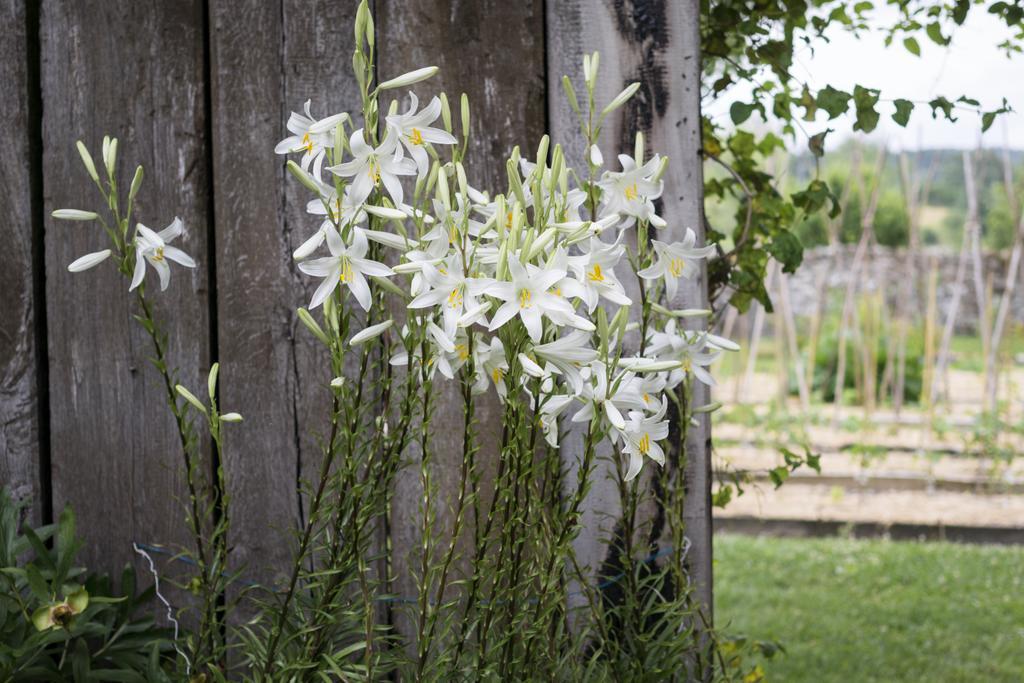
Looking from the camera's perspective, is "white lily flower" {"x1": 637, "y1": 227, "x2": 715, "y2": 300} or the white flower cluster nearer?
the white flower cluster

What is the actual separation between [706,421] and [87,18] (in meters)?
1.43

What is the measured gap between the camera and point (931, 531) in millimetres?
5168

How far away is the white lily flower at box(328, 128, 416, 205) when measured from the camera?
126 cm

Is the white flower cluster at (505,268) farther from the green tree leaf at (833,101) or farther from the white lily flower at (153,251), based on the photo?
the green tree leaf at (833,101)

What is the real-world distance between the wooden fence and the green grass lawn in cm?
197

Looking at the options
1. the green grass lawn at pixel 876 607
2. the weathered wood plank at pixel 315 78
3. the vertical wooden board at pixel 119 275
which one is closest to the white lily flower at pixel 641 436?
the weathered wood plank at pixel 315 78

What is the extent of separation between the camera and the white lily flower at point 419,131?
1.30 metres

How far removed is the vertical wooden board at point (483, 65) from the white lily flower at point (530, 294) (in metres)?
0.70

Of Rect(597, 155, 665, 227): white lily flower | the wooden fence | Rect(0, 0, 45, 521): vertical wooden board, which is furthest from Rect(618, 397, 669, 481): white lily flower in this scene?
Rect(0, 0, 45, 521): vertical wooden board

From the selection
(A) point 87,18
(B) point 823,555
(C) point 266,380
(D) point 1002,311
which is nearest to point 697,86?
(C) point 266,380

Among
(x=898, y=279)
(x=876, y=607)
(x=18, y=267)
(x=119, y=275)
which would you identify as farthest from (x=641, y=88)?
(x=898, y=279)

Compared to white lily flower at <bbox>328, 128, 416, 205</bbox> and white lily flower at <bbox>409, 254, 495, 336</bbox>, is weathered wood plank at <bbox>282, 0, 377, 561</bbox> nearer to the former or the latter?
white lily flower at <bbox>328, 128, 416, 205</bbox>

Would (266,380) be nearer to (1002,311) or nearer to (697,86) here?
(697,86)

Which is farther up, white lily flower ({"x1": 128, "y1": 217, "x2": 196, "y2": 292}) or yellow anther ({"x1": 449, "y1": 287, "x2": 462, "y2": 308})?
white lily flower ({"x1": 128, "y1": 217, "x2": 196, "y2": 292})
